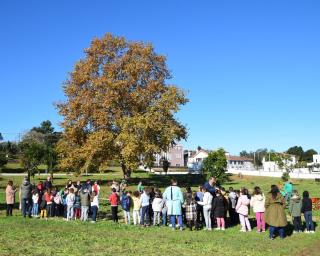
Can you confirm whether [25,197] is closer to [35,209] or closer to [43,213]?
[35,209]

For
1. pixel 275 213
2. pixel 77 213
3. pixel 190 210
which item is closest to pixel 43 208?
pixel 77 213

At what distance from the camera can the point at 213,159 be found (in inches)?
2135

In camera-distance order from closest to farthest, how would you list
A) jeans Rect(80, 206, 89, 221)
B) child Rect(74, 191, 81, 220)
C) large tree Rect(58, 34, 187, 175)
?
jeans Rect(80, 206, 89, 221), child Rect(74, 191, 81, 220), large tree Rect(58, 34, 187, 175)

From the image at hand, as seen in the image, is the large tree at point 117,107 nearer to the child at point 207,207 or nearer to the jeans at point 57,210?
the jeans at point 57,210

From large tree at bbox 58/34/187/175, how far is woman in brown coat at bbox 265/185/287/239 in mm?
30997

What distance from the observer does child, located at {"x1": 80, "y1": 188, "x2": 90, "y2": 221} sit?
19786 mm

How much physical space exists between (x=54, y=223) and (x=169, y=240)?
6.06 metres

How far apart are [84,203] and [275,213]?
8410mm

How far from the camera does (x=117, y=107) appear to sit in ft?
163

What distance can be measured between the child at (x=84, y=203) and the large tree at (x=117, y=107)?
25960 mm

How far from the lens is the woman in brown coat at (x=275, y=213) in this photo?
1516 centimetres

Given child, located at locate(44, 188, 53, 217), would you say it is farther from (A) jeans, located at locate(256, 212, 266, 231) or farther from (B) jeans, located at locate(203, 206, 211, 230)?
(A) jeans, located at locate(256, 212, 266, 231)

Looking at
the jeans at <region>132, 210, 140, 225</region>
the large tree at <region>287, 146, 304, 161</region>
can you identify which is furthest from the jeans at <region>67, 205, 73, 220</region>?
the large tree at <region>287, 146, 304, 161</region>

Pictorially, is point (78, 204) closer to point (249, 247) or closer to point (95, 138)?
point (249, 247)
